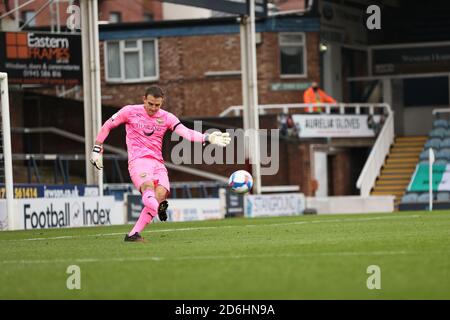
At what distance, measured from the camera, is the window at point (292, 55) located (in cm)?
4784

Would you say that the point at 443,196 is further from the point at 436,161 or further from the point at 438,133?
the point at 438,133

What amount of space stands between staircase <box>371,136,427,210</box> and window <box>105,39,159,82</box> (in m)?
10.1

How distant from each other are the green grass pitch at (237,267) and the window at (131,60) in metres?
32.6

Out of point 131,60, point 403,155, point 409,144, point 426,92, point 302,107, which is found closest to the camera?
point 302,107

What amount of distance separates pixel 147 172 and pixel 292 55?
107 feet

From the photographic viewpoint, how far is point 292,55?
1895 inches

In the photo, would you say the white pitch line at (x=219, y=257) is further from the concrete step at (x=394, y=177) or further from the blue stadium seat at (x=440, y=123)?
the blue stadium seat at (x=440, y=123)

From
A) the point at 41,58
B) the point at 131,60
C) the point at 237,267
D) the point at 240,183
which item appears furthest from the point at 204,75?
the point at 237,267

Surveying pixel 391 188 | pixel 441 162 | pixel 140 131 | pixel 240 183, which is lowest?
pixel 391 188

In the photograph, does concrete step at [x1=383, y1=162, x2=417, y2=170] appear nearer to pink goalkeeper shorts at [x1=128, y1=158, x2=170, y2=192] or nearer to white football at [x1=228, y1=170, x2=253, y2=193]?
white football at [x1=228, y1=170, x2=253, y2=193]

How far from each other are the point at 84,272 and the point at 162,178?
528 cm

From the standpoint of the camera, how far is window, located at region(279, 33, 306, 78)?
47.8 meters
